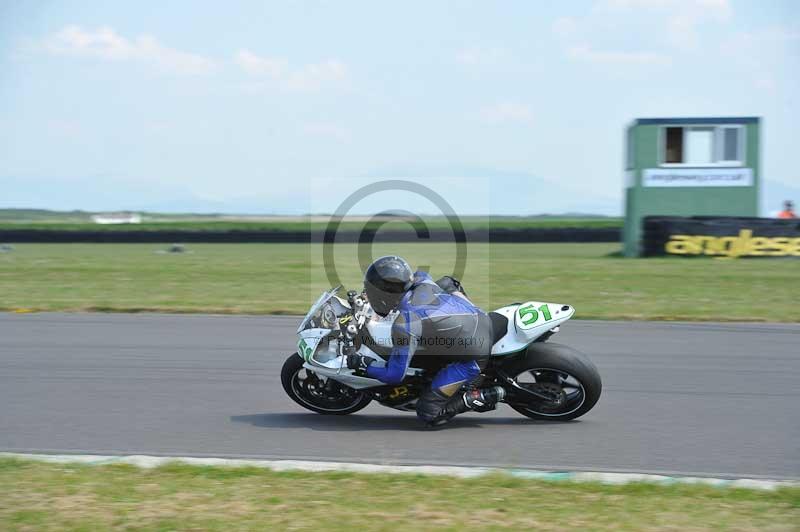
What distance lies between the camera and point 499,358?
6520 mm

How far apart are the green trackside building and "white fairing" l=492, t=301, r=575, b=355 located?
808 inches

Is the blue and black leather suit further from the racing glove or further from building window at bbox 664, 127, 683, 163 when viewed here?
building window at bbox 664, 127, 683, 163

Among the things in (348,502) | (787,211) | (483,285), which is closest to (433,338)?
(348,502)

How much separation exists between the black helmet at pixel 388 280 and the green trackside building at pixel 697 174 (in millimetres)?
20813

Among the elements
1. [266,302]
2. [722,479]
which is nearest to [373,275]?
[722,479]

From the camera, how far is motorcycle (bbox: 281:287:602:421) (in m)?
6.43

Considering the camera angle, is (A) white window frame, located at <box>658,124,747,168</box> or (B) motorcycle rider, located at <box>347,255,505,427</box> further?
(A) white window frame, located at <box>658,124,747,168</box>

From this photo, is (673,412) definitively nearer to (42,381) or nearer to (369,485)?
(369,485)

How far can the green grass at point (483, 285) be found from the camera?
45.2 ft

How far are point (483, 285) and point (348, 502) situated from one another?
14.4 m

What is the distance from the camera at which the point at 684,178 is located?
86.5ft

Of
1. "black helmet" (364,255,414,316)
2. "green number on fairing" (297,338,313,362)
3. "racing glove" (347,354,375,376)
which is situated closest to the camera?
"black helmet" (364,255,414,316)

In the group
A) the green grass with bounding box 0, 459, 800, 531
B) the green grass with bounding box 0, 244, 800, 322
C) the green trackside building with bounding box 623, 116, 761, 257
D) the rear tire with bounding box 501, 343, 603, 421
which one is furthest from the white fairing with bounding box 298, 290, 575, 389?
the green trackside building with bounding box 623, 116, 761, 257

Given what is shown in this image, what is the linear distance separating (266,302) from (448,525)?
1048 centimetres
